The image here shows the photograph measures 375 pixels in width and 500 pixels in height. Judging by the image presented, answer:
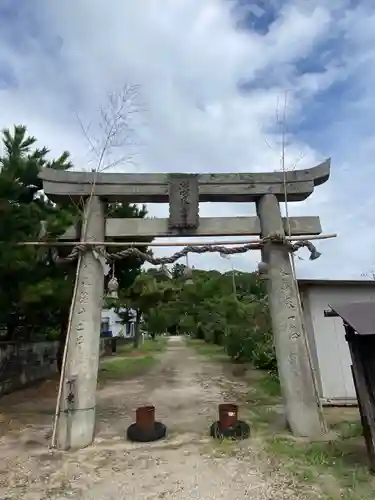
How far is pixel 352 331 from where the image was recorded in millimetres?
4273

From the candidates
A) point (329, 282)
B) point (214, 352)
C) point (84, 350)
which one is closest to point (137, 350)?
point (214, 352)

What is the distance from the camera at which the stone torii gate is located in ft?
18.6

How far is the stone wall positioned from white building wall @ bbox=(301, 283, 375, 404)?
6.83m

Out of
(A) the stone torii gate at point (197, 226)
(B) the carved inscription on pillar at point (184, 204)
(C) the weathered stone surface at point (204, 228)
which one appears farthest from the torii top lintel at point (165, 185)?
(C) the weathered stone surface at point (204, 228)

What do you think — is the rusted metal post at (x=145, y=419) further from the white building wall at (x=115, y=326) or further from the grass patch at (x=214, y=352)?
the white building wall at (x=115, y=326)

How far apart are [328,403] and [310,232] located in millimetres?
3278

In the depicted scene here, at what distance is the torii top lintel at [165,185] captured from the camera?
248 inches

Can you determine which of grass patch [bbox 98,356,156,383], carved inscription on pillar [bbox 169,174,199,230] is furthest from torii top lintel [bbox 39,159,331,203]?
grass patch [bbox 98,356,156,383]

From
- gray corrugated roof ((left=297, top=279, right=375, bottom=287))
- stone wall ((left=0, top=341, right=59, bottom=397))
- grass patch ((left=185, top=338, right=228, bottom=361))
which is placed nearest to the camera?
gray corrugated roof ((left=297, top=279, right=375, bottom=287))

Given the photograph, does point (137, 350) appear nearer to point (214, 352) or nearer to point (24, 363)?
point (214, 352)

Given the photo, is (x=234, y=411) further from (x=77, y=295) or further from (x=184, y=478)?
(x=77, y=295)

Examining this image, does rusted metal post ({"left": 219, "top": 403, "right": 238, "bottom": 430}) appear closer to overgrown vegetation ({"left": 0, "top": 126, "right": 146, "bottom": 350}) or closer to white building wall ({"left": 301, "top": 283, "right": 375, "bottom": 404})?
white building wall ({"left": 301, "top": 283, "right": 375, "bottom": 404})

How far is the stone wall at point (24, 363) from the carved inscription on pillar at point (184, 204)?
5543mm

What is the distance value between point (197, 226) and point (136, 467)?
3457 millimetres
